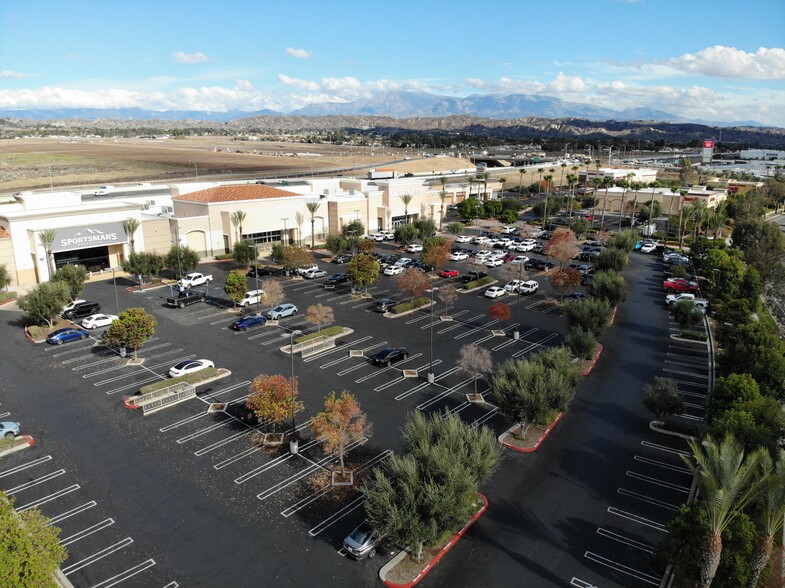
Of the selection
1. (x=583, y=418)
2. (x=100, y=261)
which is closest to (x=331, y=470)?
(x=583, y=418)

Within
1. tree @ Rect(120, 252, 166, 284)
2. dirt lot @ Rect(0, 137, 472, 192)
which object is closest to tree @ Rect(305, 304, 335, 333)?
tree @ Rect(120, 252, 166, 284)

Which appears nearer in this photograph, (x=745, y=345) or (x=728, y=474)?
(x=728, y=474)

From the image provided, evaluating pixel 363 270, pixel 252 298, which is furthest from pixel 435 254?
pixel 252 298

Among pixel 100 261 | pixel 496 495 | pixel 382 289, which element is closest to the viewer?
pixel 496 495

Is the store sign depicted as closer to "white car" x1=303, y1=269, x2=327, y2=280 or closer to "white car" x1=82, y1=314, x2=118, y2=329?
"white car" x1=82, y1=314, x2=118, y2=329

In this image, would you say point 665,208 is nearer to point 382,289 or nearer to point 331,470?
point 382,289

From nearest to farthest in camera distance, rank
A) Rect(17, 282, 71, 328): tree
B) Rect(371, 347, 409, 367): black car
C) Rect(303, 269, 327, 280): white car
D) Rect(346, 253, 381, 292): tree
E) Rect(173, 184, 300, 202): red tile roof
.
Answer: Rect(371, 347, 409, 367): black car → Rect(17, 282, 71, 328): tree → Rect(346, 253, 381, 292): tree → Rect(303, 269, 327, 280): white car → Rect(173, 184, 300, 202): red tile roof

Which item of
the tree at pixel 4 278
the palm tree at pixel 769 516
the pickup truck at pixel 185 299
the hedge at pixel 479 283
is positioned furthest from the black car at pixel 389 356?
the tree at pixel 4 278
